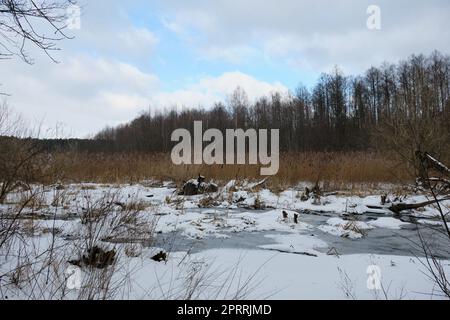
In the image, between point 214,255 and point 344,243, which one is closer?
point 214,255

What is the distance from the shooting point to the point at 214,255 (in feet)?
12.9

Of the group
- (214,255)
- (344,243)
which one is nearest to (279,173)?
(344,243)

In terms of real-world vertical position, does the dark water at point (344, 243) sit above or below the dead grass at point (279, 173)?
below

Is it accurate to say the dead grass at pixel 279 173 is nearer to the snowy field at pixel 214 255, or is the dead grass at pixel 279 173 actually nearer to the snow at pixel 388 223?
→ the snowy field at pixel 214 255

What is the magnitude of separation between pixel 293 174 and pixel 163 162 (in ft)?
14.7

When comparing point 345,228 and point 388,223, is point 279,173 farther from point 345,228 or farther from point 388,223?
point 345,228

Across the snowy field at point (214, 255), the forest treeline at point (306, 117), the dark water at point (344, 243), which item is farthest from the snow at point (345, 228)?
the forest treeline at point (306, 117)

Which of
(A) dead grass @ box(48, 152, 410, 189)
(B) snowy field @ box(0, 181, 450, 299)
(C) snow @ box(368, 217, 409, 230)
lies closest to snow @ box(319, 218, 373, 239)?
(B) snowy field @ box(0, 181, 450, 299)

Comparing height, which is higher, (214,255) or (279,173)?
(279,173)

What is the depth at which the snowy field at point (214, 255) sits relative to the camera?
2.64m

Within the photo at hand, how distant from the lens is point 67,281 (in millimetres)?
2562

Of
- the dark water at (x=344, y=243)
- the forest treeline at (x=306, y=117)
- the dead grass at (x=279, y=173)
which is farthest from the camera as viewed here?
the forest treeline at (x=306, y=117)

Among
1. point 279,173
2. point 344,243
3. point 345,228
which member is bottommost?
point 344,243
